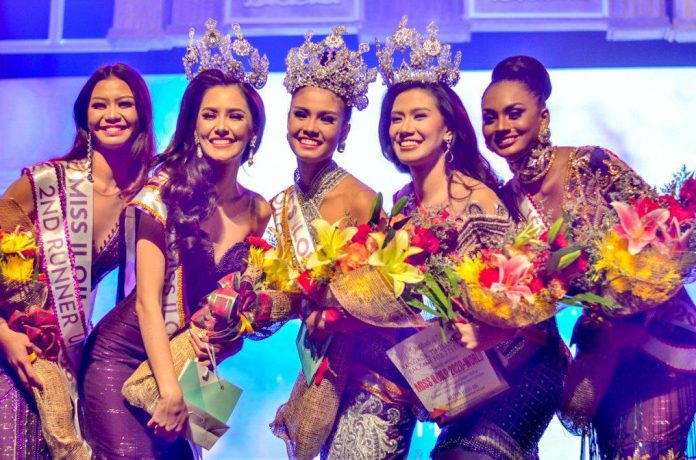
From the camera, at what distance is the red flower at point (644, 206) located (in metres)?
2.56

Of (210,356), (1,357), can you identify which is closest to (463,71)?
(210,356)

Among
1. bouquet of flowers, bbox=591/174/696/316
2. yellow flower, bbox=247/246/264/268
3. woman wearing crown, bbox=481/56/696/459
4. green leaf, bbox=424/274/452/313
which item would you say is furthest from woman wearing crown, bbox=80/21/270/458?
bouquet of flowers, bbox=591/174/696/316

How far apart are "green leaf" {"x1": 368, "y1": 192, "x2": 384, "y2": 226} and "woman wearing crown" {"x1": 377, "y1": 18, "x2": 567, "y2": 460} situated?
4.7 inches

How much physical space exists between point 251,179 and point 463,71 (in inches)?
36.1

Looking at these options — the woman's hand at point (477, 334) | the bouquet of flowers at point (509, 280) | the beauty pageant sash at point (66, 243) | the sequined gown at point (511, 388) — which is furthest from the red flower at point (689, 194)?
the beauty pageant sash at point (66, 243)

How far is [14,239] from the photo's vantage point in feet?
9.48

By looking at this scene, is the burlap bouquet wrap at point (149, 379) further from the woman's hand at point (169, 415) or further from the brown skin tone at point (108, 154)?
the brown skin tone at point (108, 154)

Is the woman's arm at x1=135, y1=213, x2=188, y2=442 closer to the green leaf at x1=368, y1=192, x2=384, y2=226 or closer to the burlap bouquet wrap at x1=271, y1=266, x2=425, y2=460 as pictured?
the burlap bouquet wrap at x1=271, y1=266, x2=425, y2=460

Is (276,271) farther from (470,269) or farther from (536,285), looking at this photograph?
(536,285)

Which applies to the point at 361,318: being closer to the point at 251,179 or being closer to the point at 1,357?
the point at 1,357

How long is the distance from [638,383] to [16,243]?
5.74 feet

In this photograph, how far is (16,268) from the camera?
2877 mm

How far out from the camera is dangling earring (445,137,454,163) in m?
2.88

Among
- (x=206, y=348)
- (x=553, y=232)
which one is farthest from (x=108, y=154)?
(x=553, y=232)
